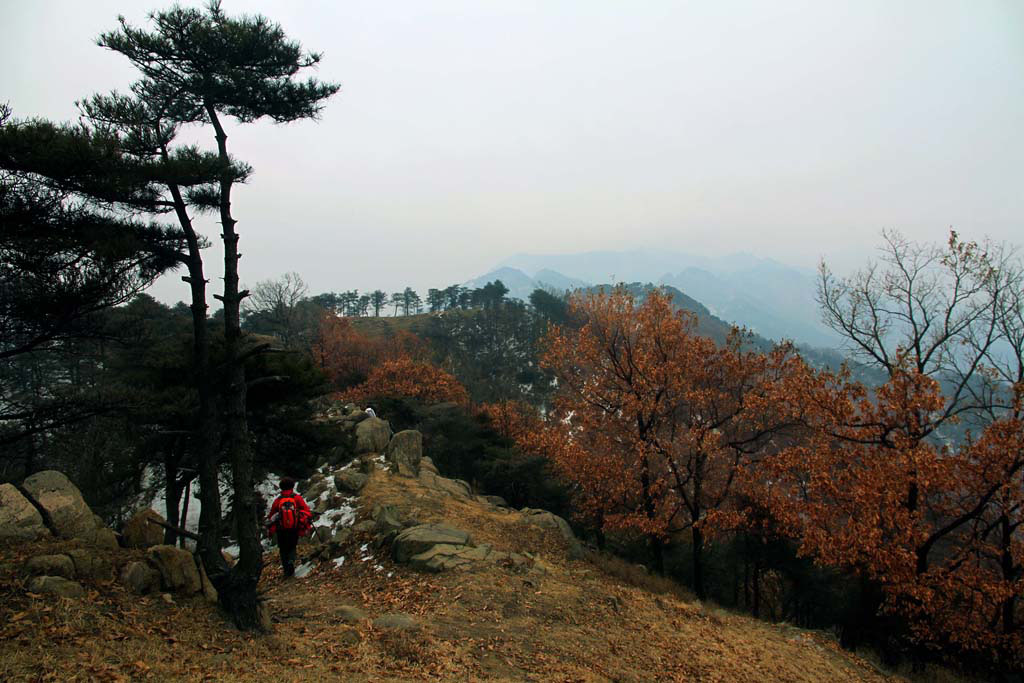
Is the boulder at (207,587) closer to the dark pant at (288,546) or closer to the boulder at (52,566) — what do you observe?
the boulder at (52,566)

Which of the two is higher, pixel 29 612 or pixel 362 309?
pixel 362 309

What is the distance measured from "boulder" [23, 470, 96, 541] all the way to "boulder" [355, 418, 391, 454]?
48.8ft

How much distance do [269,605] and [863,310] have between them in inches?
825

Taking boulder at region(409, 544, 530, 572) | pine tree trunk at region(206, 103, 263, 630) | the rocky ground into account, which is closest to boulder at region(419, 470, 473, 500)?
the rocky ground

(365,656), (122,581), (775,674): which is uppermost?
(122,581)

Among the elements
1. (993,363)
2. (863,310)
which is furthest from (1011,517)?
(863,310)

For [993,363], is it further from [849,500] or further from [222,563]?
[222,563]

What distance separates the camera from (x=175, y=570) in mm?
8258

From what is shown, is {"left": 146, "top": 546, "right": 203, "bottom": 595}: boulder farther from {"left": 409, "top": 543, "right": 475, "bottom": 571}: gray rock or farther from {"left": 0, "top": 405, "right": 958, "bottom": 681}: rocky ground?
{"left": 409, "top": 543, "right": 475, "bottom": 571}: gray rock

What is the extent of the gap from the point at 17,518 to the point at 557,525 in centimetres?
1392

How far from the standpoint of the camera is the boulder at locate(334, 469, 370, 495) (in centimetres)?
1830

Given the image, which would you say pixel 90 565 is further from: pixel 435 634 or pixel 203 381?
pixel 435 634

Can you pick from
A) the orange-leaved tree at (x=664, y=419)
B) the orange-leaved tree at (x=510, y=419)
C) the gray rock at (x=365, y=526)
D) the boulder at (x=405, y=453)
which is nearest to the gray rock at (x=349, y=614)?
the gray rock at (x=365, y=526)

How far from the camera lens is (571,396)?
18875 mm
